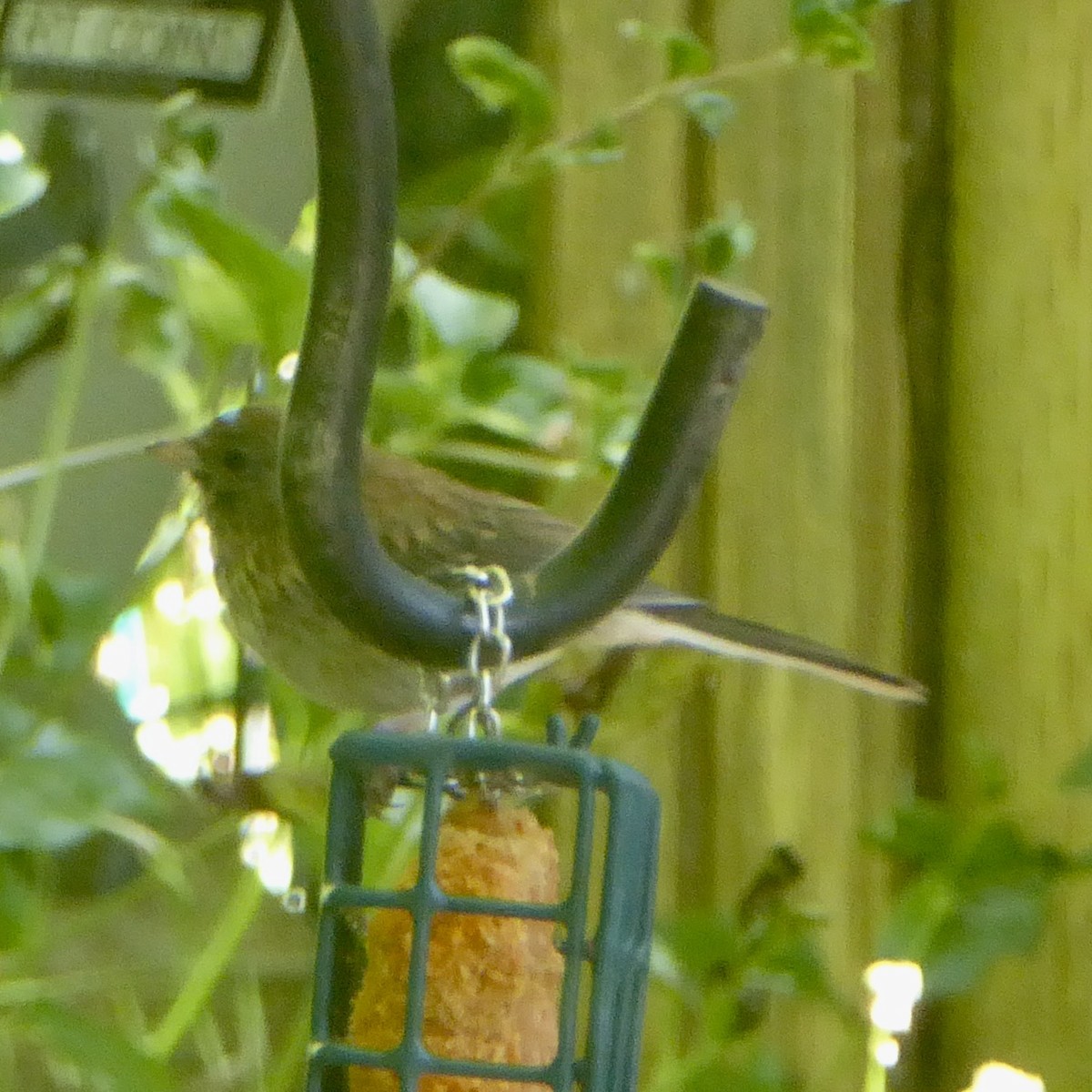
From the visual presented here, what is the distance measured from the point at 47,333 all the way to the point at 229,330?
434 millimetres

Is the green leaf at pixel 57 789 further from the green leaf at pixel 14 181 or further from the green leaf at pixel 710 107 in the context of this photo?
the green leaf at pixel 710 107

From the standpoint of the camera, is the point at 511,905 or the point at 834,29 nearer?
the point at 511,905

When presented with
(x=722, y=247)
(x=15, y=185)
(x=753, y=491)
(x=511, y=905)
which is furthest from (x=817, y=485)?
(x=511, y=905)

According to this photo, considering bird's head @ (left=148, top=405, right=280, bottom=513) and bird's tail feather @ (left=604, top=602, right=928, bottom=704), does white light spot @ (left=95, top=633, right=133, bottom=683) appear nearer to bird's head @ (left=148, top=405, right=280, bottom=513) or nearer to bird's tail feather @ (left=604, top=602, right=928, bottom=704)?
bird's head @ (left=148, top=405, right=280, bottom=513)

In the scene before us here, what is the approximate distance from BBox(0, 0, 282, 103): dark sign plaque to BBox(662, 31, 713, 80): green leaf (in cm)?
30

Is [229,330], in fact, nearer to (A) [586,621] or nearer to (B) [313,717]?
(B) [313,717]

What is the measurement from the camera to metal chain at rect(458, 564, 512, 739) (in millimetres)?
643

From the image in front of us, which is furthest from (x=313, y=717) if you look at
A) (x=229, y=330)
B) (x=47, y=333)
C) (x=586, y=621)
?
(x=586, y=621)

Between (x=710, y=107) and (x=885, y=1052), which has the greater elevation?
(x=710, y=107)

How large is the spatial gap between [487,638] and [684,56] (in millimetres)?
799

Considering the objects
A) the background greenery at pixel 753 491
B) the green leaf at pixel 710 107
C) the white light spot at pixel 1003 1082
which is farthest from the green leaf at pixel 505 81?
the white light spot at pixel 1003 1082

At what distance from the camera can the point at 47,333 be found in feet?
5.34

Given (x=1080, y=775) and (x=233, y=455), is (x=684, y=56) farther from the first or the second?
(x=1080, y=775)

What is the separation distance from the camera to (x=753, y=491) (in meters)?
1.54
